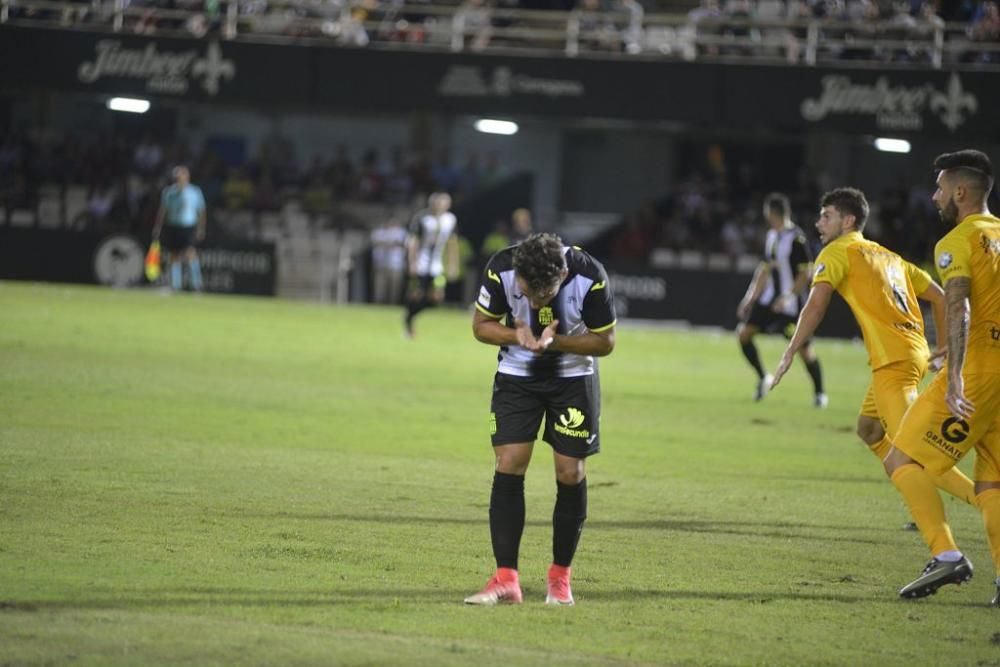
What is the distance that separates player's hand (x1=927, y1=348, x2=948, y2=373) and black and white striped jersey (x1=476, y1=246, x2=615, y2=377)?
2382 millimetres

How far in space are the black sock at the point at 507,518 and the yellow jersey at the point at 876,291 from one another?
2.47 metres

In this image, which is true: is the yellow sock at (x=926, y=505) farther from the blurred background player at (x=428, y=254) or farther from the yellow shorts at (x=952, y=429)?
the blurred background player at (x=428, y=254)

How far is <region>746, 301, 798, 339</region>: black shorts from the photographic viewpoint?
18312 millimetres

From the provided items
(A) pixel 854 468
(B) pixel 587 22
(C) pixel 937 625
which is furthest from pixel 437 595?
(B) pixel 587 22

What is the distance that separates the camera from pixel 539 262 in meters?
6.84

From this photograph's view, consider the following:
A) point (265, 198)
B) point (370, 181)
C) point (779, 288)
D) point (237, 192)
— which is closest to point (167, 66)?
point (237, 192)

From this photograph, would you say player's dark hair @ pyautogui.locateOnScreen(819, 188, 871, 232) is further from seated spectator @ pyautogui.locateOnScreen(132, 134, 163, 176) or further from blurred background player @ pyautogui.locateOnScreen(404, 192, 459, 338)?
seated spectator @ pyautogui.locateOnScreen(132, 134, 163, 176)

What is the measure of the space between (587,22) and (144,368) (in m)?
20.3

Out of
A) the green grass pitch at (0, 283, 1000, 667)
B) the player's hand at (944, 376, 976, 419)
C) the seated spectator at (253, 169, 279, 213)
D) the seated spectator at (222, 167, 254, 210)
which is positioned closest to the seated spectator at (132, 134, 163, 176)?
the seated spectator at (222, 167, 254, 210)

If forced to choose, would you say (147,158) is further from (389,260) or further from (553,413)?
(553,413)

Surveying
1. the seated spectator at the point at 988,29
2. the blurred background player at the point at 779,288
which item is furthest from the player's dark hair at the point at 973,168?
the seated spectator at the point at 988,29

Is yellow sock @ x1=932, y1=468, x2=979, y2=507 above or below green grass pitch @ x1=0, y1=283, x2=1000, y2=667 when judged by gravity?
above

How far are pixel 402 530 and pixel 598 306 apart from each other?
2490 millimetres

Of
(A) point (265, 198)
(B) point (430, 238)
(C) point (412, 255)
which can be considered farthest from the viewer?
(A) point (265, 198)
